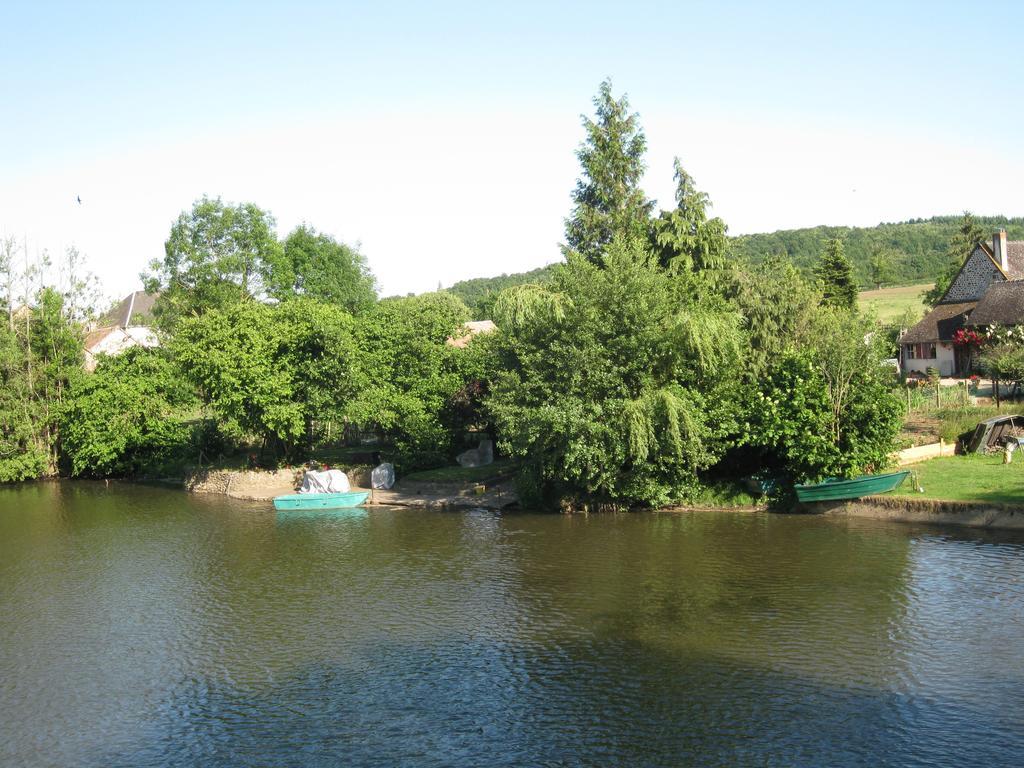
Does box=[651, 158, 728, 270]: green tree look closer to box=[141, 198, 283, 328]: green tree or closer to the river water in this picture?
the river water

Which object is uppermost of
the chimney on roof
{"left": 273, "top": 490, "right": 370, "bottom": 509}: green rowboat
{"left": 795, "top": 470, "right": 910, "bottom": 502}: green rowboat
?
the chimney on roof

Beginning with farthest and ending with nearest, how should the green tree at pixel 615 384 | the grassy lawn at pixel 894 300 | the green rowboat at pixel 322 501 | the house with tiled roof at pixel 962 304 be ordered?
the grassy lawn at pixel 894 300 < the house with tiled roof at pixel 962 304 < the green rowboat at pixel 322 501 < the green tree at pixel 615 384

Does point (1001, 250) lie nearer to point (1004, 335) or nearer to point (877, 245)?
point (1004, 335)

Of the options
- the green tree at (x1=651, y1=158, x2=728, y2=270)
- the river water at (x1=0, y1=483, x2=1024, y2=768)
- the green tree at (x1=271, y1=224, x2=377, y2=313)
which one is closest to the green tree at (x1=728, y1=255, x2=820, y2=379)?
the green tree at (x1=651, y1=158, x2=728, y2=270)

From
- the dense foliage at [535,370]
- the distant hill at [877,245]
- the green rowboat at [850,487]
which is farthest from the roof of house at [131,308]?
the green rowboat at [850,487]

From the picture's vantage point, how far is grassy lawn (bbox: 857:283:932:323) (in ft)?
289

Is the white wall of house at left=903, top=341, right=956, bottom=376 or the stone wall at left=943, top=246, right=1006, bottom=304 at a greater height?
the stone wall at left=943, top=246, right=1006, bottom=304

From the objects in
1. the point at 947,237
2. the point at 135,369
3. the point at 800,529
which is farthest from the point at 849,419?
the point at 947,237

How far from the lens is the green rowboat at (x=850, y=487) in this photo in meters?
29.3

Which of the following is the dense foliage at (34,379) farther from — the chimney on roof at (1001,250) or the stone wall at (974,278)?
the chimney on roof at (1001,250)

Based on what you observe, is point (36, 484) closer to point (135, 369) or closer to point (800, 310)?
point (135, 369)

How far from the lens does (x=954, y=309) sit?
58.1m

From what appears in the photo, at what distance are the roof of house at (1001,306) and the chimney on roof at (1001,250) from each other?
5294 millimetres

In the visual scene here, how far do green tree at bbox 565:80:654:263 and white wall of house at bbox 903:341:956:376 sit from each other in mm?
22169
